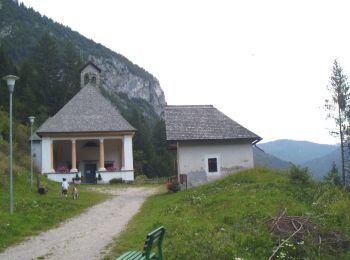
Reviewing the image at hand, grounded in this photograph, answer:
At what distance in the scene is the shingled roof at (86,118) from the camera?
4438 centimetres

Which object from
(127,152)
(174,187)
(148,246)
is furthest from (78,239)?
(127,152)

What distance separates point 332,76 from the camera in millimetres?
48531

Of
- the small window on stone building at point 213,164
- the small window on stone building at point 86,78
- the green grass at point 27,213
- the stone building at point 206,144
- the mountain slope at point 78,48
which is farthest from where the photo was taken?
the mountain slope at point 78,48

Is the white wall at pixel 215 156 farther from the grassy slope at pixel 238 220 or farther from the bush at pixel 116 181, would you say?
the bush at pixel 116 181

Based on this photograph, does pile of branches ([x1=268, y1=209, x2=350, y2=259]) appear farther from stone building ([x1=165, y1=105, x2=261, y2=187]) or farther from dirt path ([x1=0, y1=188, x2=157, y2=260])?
stone building ([x1=165, y1=105, x2=261, y2=187])

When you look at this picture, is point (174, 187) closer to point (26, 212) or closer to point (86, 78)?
point (26, 212)

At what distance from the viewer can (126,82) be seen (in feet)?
569

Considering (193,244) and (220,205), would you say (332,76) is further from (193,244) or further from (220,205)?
(193,244)

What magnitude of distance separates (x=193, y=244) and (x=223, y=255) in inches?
38.4

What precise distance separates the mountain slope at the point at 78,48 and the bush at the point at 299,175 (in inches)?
4132

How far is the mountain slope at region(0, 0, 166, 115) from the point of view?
130125mm

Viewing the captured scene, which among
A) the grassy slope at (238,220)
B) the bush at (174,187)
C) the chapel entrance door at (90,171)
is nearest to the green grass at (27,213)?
the grassy slope at (238,220)

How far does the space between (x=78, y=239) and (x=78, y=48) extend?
471 ft

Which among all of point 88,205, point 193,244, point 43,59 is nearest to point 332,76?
point 88,205
